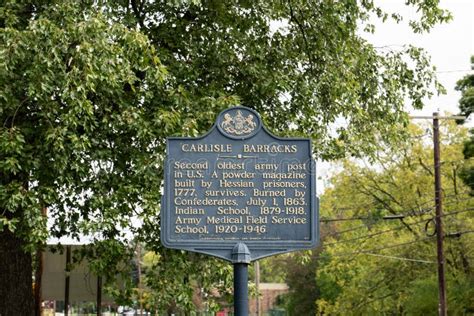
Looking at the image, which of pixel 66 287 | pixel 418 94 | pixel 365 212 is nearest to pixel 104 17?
pixel 418 94

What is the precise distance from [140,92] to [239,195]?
515 centimetres

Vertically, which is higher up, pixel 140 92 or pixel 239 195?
pixel 140 92

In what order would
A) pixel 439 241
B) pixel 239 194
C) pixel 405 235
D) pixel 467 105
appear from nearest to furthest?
1. pixel 239 194
2. pixel 467 105
3. pixel 439 241
4. pixel 405 235

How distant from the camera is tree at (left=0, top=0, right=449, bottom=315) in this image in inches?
604

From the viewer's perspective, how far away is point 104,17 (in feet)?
52.1

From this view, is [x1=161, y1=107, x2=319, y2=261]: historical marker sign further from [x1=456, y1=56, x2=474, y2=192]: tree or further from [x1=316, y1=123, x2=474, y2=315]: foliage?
[x1=316, y1=123, x2=474, y2=315]: foliage

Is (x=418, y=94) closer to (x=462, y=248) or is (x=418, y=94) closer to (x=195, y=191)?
(x=195, y=191)

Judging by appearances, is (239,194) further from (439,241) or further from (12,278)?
(439,241)

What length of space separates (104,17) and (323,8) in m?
4.76

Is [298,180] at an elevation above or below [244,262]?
above

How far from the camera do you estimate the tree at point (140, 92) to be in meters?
A: 15.3

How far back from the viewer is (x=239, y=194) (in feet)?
40.9

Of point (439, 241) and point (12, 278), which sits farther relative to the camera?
point (439, 241)

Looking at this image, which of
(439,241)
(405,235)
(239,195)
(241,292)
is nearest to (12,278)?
(241,292)
